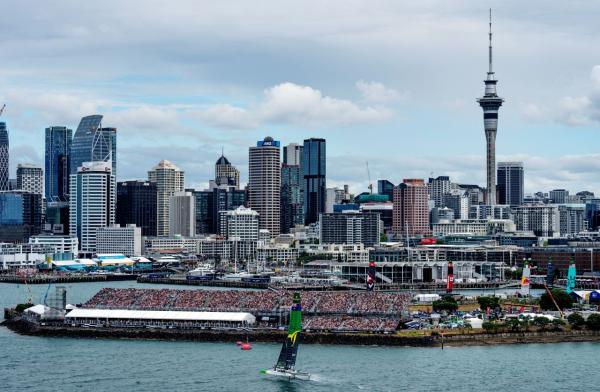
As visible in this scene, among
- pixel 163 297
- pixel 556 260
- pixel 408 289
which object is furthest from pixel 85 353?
pixel 556 260

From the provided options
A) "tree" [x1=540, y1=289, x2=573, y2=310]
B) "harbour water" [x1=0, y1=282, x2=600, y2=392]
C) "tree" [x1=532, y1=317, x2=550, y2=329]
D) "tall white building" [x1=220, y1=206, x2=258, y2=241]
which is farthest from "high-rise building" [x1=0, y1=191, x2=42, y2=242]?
"tree" [x1=532, y1=317, x2=550, y2=329]

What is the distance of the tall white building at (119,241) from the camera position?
167 metres

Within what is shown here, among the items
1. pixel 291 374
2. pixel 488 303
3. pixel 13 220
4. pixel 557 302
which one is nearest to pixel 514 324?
pixel 488 303

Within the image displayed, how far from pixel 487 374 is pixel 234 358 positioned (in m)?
11.2

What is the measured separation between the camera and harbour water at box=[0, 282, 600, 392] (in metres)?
43.4

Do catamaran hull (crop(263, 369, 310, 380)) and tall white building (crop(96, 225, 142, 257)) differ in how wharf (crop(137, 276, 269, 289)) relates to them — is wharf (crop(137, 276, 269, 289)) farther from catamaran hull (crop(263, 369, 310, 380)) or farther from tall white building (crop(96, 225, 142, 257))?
catamaran hull (crop(263, 369, 310, 380))

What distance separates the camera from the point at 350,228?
172 meters

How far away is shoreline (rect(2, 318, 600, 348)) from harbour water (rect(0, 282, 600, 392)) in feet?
2.68

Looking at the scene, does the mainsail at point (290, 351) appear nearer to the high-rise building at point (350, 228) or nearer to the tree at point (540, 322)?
the tree at point (540, 322)

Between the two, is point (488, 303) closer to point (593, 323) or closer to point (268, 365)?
point (593, 323)

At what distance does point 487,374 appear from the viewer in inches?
1815

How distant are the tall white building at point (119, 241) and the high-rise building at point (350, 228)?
2894cm

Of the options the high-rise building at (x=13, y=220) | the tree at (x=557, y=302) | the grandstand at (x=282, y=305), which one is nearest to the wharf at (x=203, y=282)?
the tree at (x=557, y=302)

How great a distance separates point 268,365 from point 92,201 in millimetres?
133117
